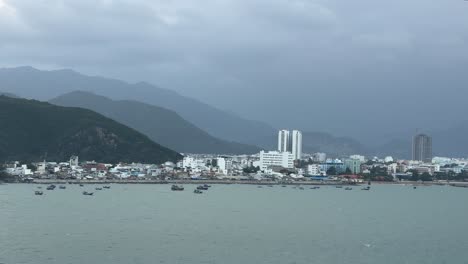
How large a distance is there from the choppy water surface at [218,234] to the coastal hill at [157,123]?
128720 mm

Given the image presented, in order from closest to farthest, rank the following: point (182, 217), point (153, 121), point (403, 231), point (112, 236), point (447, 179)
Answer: point (112, 236)
point (403, 231)
point (182, 217)
point (447, 179)
point (153, 121)

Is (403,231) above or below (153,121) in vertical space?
below

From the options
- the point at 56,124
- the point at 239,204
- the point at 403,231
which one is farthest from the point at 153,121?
the point at 403,231

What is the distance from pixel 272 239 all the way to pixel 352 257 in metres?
3.76

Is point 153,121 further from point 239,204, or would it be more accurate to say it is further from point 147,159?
point 239,204

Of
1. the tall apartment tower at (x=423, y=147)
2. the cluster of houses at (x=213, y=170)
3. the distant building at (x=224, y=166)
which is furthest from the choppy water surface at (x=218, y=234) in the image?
the tall apartment tower at (x=423, y=147)

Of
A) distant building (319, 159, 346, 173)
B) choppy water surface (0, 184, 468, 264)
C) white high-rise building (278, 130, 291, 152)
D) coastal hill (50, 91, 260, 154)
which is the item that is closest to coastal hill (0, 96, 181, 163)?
distant building (319, 159, 346, 173)

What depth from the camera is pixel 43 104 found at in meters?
100

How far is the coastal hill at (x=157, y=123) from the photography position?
16825 centimetres

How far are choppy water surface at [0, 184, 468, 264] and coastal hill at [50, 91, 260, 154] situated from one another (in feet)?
422

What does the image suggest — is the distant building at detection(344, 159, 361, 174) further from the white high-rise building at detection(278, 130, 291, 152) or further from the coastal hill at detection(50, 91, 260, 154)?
the coastal hill at detection(50, 91, 260, 154)

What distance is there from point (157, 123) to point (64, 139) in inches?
3570

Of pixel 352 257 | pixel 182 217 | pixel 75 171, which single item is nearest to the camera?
pixel 352 257

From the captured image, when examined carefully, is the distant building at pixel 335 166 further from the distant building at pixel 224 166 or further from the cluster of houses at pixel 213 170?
the distant building at pixel 224 166
